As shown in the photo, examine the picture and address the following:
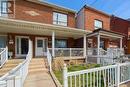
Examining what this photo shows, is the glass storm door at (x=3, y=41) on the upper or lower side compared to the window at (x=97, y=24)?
lower

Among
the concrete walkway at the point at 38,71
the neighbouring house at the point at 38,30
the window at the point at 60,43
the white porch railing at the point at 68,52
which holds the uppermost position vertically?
the neighbouring house at the point at 38,30

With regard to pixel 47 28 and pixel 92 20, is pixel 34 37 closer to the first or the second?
pixel 47 28

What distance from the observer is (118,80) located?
7328 millimetres

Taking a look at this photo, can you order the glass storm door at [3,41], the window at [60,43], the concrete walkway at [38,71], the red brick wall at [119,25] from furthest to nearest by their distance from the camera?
the red brick wall at [119,25], the window at [60,43], the glass storm door at [3,41], the concrete walkway at [38,71]

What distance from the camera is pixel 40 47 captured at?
1964 cm

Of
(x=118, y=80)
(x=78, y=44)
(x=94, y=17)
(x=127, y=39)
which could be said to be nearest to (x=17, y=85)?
(x=118, y=80)

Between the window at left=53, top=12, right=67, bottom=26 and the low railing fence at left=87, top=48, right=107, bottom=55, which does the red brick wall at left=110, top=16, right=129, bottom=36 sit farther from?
the low railing fence at left=87, top=48, right=107, bottom=55

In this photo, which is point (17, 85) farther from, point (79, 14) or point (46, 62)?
point (79, 14)

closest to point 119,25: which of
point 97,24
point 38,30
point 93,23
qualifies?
point 97,24

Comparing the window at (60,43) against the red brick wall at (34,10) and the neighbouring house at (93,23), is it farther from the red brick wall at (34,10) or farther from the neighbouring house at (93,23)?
the red brick wall at (34,10)

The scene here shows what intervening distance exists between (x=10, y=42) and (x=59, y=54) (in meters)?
5.20

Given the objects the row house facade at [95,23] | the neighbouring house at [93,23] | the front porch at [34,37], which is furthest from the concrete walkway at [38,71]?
the row house facade at [95,23]

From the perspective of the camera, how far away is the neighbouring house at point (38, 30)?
16.0 metres

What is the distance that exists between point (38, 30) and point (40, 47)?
4186 millimetres
